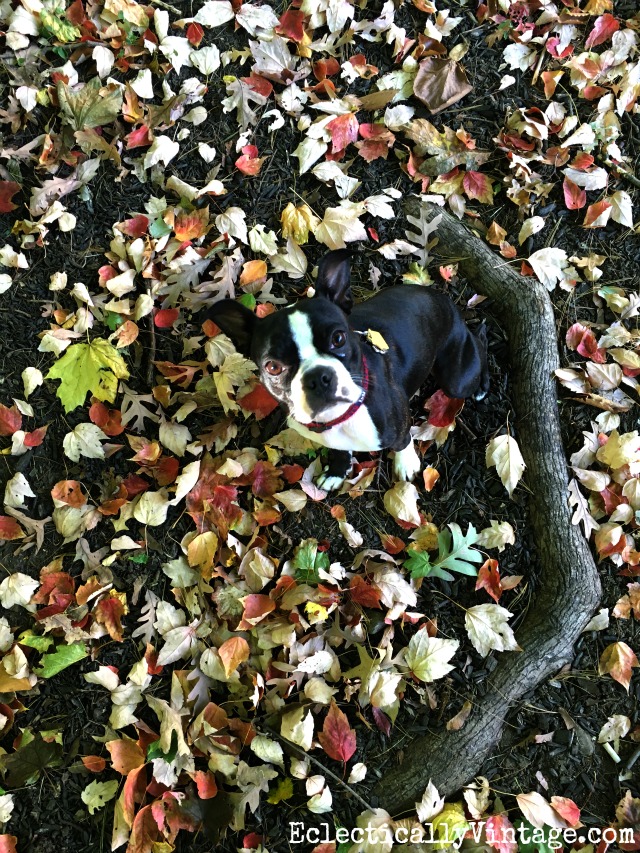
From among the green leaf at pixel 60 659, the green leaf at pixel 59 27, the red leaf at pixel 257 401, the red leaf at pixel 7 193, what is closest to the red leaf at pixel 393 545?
the red leaf at pixel 257 401

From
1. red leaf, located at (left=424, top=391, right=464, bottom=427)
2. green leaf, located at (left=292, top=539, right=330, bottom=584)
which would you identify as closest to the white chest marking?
green leaf, located at (left=292, top=539, right=330, bottom=584)

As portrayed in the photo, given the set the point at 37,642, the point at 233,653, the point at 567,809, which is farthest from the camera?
the point at 37,642

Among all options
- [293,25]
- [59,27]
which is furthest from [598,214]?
[59,27]

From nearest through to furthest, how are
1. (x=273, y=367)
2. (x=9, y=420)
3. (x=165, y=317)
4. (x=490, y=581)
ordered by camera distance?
(x=273, y=367), (x=490, y=581), (x=9, y=420), (x=165, y=317)

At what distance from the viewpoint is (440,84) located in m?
4.64

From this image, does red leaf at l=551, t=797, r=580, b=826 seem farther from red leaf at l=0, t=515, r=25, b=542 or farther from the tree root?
red leaf at l=0, t=515, r=25, b=542

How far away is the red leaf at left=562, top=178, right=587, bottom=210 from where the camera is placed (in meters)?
4.54

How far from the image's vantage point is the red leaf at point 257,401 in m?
4.11

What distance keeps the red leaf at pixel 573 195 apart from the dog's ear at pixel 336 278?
222cm

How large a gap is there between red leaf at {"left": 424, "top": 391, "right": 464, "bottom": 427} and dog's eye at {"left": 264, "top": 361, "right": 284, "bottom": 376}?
1449mm

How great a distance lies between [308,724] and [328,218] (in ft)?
10.6

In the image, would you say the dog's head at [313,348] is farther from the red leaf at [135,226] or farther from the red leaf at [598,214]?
the red leaf at [598,214]

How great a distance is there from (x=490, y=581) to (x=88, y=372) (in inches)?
114

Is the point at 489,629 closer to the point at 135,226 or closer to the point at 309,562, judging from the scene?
the point at 309,562
